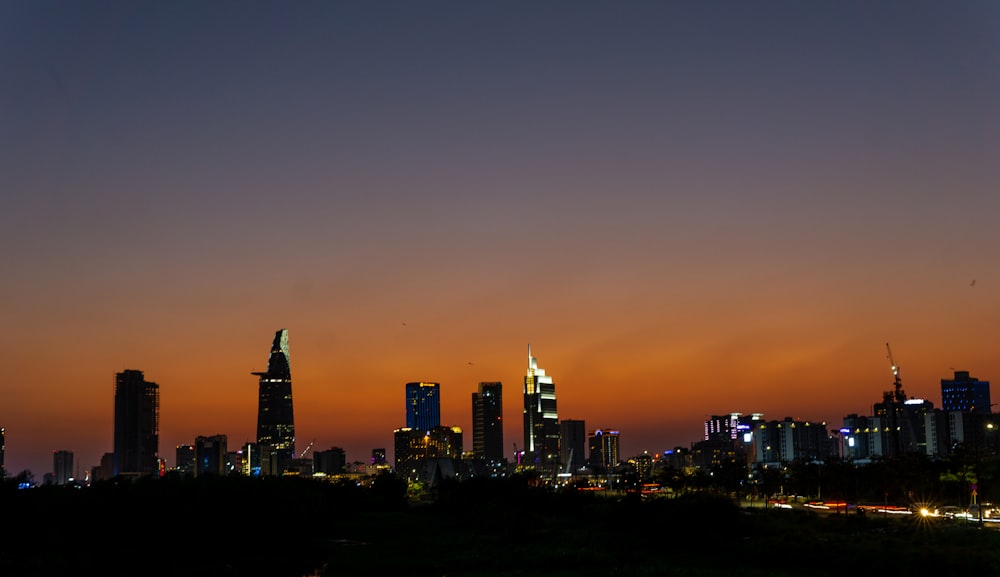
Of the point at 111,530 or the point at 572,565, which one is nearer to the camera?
the point at 572,565

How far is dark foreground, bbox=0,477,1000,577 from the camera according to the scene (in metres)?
56.6

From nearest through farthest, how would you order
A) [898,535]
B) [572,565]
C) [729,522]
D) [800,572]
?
[800,572], [572,565], [898,535], [729,522]

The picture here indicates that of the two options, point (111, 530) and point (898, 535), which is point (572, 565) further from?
point (111, 530)

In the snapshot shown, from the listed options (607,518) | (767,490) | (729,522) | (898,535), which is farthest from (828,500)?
(898,535)

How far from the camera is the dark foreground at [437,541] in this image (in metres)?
56.6

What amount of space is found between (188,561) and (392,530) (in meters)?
35.0

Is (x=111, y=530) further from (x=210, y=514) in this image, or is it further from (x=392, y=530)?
(x=392, y=530)

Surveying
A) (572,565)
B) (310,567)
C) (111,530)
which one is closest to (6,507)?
(111,530)

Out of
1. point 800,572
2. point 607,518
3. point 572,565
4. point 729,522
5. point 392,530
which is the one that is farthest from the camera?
point 392,530

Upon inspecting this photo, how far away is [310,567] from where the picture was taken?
2758 inches

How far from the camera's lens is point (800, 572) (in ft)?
175

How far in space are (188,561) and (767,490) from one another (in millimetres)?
83309

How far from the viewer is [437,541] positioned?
86438 millimetres

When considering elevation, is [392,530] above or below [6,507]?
below
